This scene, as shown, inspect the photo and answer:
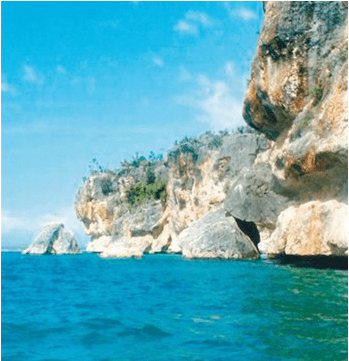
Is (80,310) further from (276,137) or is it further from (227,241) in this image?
(227,241)

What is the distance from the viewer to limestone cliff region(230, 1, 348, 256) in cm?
2402

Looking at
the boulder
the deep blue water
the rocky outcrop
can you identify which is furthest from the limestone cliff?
the rocky outcrop

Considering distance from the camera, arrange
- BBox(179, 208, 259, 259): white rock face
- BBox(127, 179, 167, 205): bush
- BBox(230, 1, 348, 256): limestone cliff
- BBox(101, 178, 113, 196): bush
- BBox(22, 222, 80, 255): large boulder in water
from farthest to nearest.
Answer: BBox(101, 178, 113, 196): bush
BBox(22, 222, 80, 255): large boulder in water
BBox(127, 179, 167, 205): bush
BBox(179, 208, 259, 259): white rock face
BBox(230, 1, 348, 256): limestone cliff

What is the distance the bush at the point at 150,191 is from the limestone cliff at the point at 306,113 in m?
45.1

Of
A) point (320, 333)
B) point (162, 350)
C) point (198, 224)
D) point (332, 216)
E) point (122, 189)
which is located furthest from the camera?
point (122, 189)

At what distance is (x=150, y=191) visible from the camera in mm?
79812

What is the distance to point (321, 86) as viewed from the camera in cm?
2694

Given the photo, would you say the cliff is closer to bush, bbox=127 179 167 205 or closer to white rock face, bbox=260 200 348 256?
white rock face, bbox=260 200 348 256

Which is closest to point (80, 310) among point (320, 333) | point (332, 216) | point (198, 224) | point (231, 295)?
point (231, 295)

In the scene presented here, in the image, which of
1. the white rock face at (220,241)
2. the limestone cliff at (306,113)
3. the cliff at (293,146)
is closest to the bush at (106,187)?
the cliff at (293,146)

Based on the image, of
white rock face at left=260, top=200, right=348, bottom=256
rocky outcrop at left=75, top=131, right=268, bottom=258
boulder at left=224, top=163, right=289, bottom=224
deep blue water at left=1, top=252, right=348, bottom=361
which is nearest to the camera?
deep blue water at left=1, top=252, right=348, bottom=361

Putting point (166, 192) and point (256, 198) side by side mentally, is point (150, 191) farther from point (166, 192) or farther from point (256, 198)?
point (256, 198)

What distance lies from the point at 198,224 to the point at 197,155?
989 inches

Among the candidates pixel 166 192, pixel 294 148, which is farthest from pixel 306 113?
pixel 166 192
